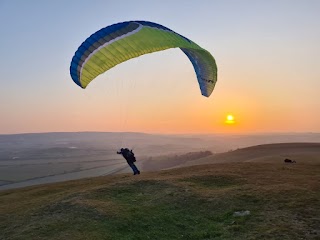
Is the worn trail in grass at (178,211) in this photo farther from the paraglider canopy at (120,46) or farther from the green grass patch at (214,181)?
the paraglider canopy at (120,46)

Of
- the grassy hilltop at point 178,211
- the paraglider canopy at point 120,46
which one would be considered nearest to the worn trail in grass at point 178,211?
the grassy hilltop at point 178,211

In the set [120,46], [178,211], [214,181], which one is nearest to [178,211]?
[178,211]

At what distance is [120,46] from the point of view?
16.4 m

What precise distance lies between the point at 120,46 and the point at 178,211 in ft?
26.5

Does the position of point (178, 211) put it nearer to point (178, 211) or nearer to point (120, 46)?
point (178, 211)

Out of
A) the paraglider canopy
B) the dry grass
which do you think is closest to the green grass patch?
the dry grass

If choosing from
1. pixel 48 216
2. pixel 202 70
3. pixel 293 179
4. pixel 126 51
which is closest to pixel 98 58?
pixel 126 51

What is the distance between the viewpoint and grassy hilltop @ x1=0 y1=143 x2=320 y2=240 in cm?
1315

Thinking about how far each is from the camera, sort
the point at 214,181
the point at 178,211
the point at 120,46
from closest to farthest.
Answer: the point at 178,211, the point at 120,46, the point at 214,181

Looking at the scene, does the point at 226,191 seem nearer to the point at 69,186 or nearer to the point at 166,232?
the point at 166,232

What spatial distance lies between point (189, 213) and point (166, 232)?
6.79 ft

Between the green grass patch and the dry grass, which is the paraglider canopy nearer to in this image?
the dry grass

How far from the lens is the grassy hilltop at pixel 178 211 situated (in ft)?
43.1

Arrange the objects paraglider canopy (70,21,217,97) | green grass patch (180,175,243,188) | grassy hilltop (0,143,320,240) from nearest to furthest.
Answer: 1. grassy hilltop (0,143,320,240)
2. paraglider canopy (70,21,217,97)
3. green grass patch (180,175,243,188)
